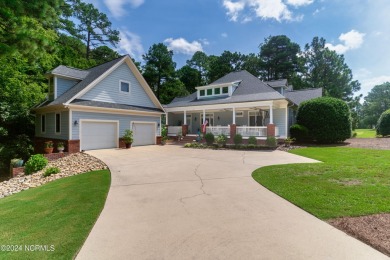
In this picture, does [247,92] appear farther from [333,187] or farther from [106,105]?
[333,187]

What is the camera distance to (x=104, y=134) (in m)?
14.4

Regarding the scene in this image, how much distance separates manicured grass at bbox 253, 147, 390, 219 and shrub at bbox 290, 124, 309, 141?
859 cm

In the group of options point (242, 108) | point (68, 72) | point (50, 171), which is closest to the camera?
point (50, 171)

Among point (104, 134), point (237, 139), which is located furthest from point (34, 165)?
point (237, 139)

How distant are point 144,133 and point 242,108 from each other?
9322 mm

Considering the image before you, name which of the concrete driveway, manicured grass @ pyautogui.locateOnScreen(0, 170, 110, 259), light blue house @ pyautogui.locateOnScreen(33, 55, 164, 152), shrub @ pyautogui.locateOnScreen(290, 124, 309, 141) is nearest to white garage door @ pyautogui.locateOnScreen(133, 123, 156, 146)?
light blue house @ pyautogui.locateOnScreen(33, 55, 164, 152)

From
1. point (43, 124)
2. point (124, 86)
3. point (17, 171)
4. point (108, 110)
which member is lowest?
point (17, 171)

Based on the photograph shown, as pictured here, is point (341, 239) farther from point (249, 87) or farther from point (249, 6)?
point (249, 87)

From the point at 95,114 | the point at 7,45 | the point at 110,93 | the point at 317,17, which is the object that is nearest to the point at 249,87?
the point at 317,17

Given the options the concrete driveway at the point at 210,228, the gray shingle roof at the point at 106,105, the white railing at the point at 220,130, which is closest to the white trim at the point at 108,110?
the gray shingle roof at the point at 106,105

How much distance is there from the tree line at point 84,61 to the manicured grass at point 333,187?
935 cm

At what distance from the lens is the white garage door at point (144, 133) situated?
54.7 feet

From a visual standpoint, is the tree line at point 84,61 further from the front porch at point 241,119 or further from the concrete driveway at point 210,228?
the front porch at point 241,119

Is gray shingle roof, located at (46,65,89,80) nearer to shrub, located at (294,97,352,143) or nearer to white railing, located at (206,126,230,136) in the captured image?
white railing, located at (206,126,230,136)
